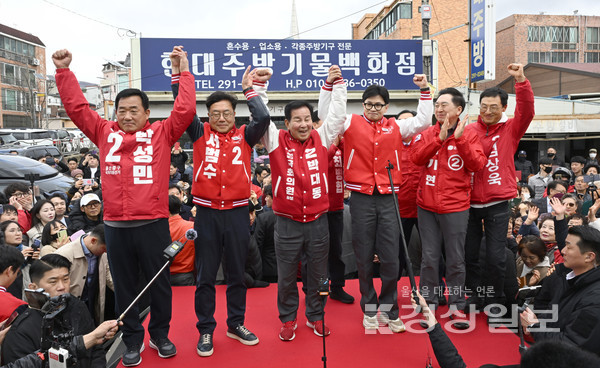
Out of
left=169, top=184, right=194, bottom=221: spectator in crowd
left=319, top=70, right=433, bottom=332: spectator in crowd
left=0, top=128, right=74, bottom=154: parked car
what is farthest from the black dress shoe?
left=0, top=128, right=74, bottom=154: parked car

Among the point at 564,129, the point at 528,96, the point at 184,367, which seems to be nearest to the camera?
the point at 184,367

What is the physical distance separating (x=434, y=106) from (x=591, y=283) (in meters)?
1.91

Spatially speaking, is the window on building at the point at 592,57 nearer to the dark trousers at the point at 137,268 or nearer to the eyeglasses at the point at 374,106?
the eyeglasses at the point at 374,106

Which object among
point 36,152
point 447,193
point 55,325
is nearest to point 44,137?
point 36,152

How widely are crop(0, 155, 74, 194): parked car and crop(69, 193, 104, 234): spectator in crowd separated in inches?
173

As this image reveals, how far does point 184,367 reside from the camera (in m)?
3.28

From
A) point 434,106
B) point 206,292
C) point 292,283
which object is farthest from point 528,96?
point 206,292

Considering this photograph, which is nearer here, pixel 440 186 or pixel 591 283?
pixel 591 283

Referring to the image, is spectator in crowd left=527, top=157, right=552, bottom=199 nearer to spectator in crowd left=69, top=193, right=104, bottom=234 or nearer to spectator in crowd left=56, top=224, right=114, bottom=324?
spectator in crowd left=69, top=193, right=104, bottom=234

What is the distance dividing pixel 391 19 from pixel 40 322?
87.1 ft

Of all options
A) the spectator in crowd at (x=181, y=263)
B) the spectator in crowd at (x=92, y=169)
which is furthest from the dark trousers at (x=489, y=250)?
the spectator in crowd at (x=92, y=169)

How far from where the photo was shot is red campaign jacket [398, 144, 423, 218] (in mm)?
4484

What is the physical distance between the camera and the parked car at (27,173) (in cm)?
995

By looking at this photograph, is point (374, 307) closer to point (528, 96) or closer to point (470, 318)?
point (470, 318)
